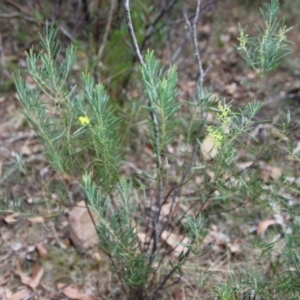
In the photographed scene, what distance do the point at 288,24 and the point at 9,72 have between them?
5.83 feet

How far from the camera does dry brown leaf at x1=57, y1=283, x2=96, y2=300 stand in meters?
2.03

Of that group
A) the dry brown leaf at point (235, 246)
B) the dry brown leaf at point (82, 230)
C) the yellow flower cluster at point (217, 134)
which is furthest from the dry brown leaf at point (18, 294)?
the yellow flower cluster at point (217, 134)

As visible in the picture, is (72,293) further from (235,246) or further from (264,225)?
(264,225)

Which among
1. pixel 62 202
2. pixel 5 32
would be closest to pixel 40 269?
pixel 62 202

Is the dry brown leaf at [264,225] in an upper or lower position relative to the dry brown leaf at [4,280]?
upper

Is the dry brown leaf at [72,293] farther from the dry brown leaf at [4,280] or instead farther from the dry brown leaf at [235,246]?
the dry brown leaf at [235,246]

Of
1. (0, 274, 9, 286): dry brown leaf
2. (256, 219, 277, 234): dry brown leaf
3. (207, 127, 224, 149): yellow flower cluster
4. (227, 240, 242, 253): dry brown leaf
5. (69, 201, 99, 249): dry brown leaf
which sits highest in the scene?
(207, 127, 224, 149): yellow flower cluster

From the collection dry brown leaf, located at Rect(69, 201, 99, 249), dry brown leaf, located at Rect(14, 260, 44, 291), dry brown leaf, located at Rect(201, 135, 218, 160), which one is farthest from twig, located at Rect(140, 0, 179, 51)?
dry brown leaf, located at Rect(14, 260, 44, 291)

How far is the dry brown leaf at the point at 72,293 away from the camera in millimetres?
2029

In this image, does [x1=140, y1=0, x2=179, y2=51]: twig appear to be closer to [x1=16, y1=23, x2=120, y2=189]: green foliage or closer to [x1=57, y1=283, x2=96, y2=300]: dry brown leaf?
[x1=16, y1=23, x2=120, y2=189]: green foliage

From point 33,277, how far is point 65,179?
51cm

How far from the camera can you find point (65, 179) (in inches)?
95.7

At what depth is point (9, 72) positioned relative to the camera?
3119mm

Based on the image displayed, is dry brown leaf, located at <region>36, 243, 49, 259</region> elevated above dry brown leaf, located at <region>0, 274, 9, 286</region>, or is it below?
above
